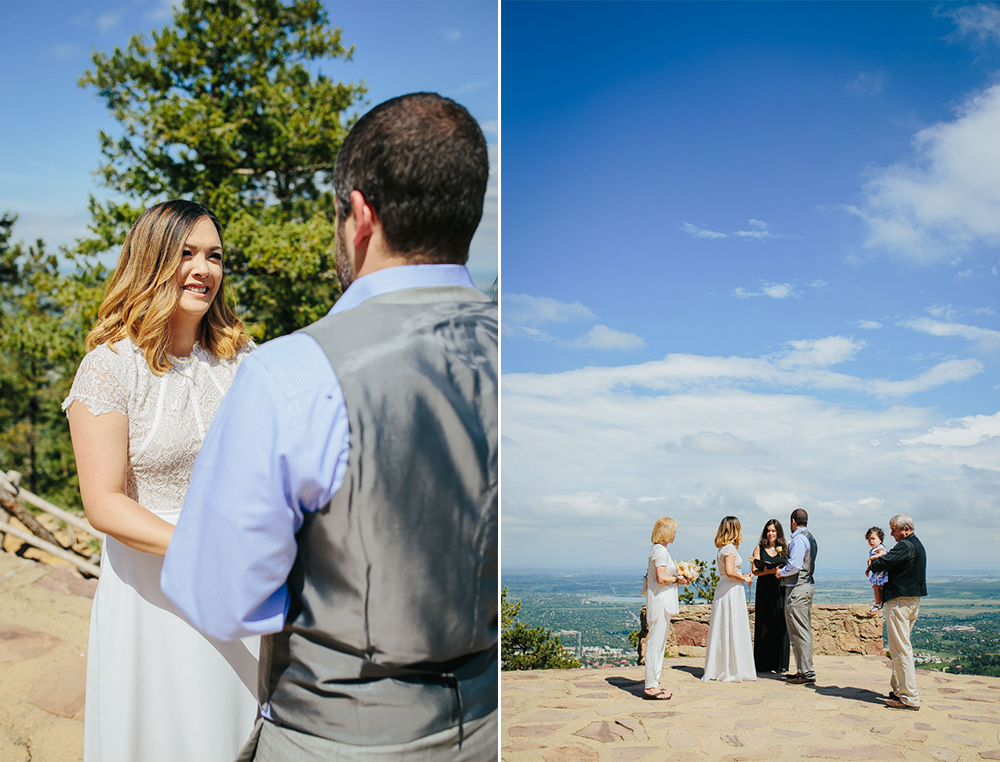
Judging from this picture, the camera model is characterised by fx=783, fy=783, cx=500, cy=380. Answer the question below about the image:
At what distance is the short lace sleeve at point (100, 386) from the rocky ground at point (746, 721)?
3.55m

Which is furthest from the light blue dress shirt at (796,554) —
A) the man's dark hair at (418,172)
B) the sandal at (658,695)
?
the man's dark hair at (418,172)

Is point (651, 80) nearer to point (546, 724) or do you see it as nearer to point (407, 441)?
point (546, 724)

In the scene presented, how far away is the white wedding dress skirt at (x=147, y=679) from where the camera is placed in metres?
1.26

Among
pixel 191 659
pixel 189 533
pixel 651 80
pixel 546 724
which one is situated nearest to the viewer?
pixel 189 533

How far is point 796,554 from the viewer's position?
204 inches

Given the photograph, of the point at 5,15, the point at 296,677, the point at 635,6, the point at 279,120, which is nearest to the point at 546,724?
the point at 296,677

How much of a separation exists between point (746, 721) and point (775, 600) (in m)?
1.20

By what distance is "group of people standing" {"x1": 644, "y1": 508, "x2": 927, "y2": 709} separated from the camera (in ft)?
14.2

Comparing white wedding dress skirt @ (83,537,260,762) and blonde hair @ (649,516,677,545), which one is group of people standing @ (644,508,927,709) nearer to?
blonde hair @ (649,516,677,545)

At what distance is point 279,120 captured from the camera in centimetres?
748

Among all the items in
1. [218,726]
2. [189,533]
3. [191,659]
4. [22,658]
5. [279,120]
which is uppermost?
[279,120]

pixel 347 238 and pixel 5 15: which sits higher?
pixel 5 15

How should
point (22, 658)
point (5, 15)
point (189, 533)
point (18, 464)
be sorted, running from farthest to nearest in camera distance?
point (18, 464) < point (5, 15) < point (22, 658) < point (189, 533)

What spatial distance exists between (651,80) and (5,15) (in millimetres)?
7610
